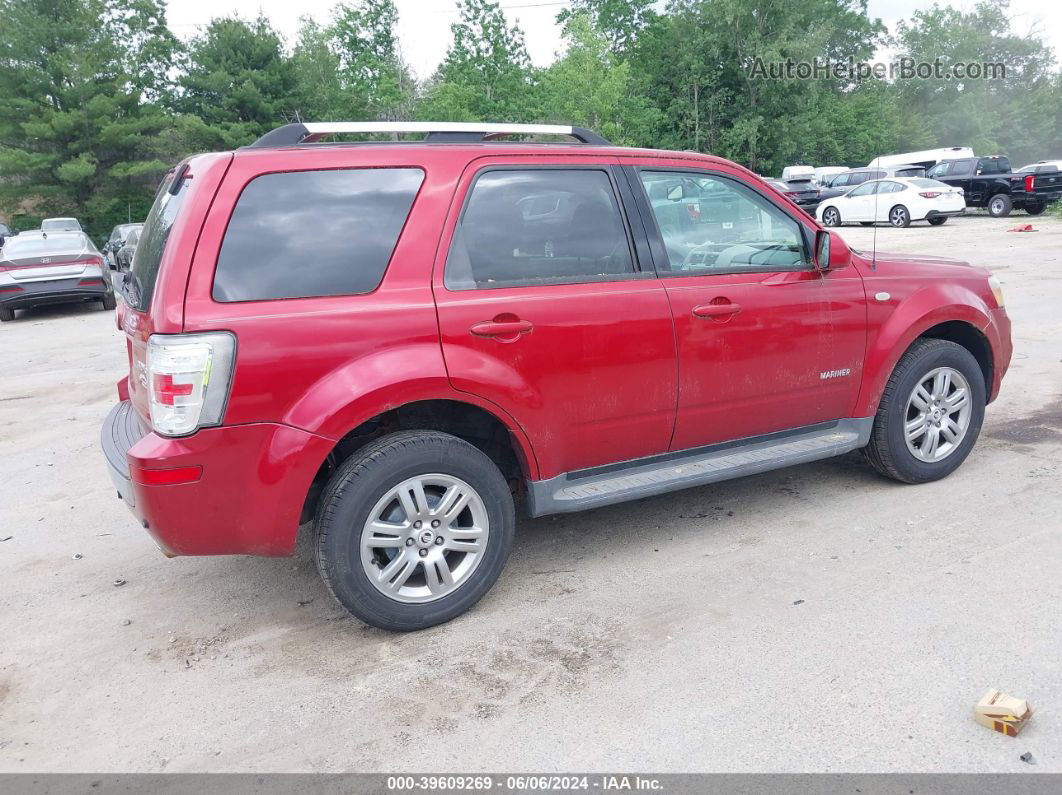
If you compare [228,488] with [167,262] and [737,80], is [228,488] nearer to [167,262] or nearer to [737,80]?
[167,262]

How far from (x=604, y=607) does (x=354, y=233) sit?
183cm

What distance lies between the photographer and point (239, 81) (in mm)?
38844

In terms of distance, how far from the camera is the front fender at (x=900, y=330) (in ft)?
14.6

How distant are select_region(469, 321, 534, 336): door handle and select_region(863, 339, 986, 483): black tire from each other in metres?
2.17

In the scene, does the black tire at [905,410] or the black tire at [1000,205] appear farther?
the black tire at [1000,205]

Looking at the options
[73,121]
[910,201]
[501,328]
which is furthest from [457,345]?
[73,121]

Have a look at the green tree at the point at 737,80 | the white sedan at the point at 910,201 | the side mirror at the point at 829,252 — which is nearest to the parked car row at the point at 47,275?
the side mirror at the point at 829,252

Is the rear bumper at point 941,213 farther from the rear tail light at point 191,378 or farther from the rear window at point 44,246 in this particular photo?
the rear tail light at point 191,378

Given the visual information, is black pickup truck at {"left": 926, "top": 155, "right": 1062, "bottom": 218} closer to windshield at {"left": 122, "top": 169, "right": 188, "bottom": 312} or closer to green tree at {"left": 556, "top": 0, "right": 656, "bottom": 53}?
windshield at {"left": 122, "top": 169, "right": 188, "bottom": 312}

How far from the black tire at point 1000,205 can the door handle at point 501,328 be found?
2718 centimetres

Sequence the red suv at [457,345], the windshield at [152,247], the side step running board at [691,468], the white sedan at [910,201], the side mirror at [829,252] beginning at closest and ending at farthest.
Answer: the red suv at [457,345] < the windshield at [152,247] < the side step running board at [691,468] < the side mirror at [829,252] < the white sedan at [910,201]

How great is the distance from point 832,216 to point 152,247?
27001 millimetres
